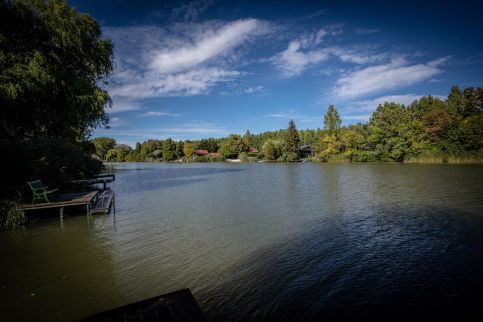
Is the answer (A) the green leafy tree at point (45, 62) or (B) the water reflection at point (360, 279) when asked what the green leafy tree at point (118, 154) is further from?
(B) the water reflection at point (360, 279)

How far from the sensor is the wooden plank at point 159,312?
10.2ft

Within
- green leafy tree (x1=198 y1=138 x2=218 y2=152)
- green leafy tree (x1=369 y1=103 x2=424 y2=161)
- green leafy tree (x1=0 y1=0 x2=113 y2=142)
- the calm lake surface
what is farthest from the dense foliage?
green leafy tree (x1=198 y1=138 x2=218 y2=152)

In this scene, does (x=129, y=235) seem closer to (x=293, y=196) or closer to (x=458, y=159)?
(x=293, y=196)

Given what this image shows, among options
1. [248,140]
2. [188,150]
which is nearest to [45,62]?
[248,140]

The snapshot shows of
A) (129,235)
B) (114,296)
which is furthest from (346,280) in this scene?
(129,235)

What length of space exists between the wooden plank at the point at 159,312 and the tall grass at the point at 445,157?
5606cm

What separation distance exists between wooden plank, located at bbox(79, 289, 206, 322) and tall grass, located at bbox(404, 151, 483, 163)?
56059mm

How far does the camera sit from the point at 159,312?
3227 mm

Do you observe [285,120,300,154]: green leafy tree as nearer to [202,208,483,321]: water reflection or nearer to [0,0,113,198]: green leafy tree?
[0,0,113,198]: green leafy tree

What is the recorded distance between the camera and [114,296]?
576 centimetres

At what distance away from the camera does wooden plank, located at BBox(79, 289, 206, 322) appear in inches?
122

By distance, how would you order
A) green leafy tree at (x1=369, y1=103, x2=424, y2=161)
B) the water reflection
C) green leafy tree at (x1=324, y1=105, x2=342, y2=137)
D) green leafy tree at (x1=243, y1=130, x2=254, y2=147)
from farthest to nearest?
green leafy tree at (x1=243, y1=130, x2=254, y2=147) → green leafy tree at (x1=324, y1=105, x2=342, y2=137) → green leafy tree at (x1=369, y1=103, x2=424, y2=161) → the water reflection

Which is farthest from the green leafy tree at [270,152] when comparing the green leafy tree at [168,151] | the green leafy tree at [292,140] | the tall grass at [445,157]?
the green leafy tree at [168,151]

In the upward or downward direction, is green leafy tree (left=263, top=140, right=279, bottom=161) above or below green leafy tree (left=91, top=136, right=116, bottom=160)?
below
